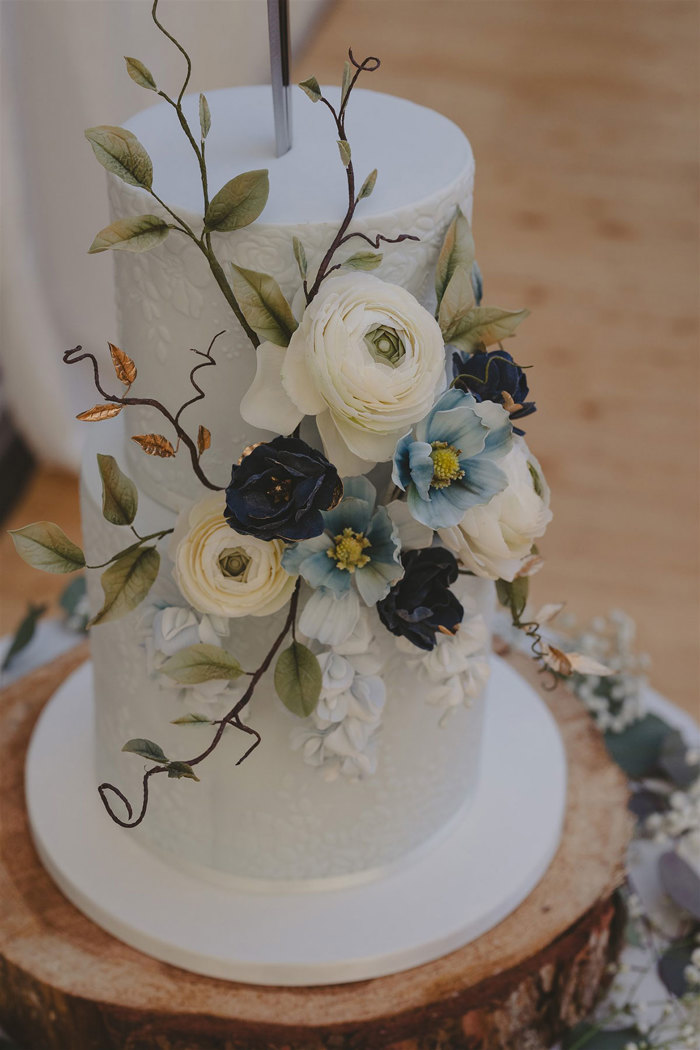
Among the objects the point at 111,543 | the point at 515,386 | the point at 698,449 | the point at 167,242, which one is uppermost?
the point at 167,242

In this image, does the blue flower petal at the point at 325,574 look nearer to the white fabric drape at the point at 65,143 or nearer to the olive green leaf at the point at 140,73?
the olive green leaf at the point at 140,73

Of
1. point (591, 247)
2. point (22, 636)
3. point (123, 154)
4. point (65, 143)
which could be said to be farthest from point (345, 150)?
point (591, 247)

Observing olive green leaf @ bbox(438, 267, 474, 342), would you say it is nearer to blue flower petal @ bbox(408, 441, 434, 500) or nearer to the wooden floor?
blue flower petal @ bbox(408, 441, 434, 500)

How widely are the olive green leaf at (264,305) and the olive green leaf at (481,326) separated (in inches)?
4.8

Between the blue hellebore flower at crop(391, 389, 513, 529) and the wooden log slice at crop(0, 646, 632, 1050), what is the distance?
1.40 ft

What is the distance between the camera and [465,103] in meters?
3.42

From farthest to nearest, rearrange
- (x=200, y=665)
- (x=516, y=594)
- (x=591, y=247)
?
(x=591, y=247), (x=516, y=594), (x=200, y=665)

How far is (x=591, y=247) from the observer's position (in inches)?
115

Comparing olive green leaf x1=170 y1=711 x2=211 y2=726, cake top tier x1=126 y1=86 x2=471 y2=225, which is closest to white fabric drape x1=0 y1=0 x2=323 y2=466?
cake top tier x1=126 y1=86 x2=471 y2=225

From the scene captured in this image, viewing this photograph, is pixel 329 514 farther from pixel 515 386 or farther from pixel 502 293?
pixel 502 293

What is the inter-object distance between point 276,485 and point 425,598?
14 cm

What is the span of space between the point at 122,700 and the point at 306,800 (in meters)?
0.17

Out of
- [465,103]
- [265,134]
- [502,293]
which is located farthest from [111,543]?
[465,103]

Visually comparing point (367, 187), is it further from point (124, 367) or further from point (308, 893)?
point (308, 893)
